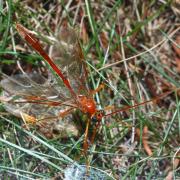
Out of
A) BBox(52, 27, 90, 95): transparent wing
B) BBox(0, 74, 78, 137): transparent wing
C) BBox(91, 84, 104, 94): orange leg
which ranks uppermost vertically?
BBox(52, 27, 90, 95): transparent wing

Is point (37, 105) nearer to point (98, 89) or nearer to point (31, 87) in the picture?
point (31, 87)

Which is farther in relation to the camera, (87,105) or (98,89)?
(98,89)

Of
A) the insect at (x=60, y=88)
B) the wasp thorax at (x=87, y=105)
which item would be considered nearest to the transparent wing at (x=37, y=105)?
the insect at (x=60, y=88)

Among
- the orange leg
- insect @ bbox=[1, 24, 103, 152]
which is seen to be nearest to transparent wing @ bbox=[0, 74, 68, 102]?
insect @ bbox=[1, 24, 103, 152]

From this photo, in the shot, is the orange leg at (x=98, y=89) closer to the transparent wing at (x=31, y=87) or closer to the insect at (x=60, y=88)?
the insect at (x=60, y=88)

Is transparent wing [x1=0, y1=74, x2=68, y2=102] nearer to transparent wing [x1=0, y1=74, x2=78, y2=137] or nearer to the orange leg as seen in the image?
transparent wing [x1=0, y1=74, x2=78, y2=137]

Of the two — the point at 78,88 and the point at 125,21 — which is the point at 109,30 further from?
the point at 78,88

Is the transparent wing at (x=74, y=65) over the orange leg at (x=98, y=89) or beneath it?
over

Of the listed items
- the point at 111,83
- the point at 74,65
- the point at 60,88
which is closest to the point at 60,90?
the point at 60,88

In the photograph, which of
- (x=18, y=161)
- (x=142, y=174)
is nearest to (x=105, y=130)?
(x=142, y=174)
